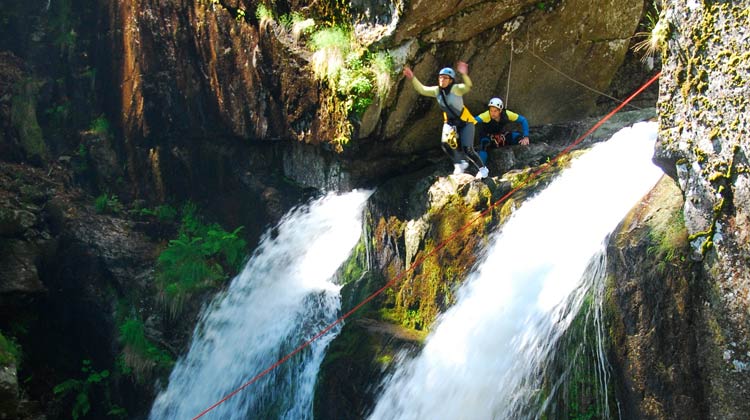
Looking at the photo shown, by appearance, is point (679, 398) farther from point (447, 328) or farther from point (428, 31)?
point (428, 31)

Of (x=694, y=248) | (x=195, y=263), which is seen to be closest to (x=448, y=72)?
(x=694, y=248)

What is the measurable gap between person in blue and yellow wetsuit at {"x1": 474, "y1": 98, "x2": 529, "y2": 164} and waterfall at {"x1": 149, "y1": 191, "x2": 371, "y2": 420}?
1845mm

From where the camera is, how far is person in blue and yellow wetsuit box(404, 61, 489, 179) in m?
7.82

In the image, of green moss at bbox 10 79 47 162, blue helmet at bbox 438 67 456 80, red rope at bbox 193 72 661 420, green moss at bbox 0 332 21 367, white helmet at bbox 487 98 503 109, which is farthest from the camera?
green moss at bbox 10 79 47 162

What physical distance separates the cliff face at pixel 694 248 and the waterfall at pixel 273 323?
13.9 feet

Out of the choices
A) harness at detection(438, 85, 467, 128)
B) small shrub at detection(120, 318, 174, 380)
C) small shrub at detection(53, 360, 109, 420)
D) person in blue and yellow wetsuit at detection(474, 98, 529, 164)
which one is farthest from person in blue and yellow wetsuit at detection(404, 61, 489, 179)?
small shrub at detection(53, 360, 109, 420)

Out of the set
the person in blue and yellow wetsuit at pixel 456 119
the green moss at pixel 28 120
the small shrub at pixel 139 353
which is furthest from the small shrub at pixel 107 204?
the person in blue and yellow wetsuit at pixel 456 119

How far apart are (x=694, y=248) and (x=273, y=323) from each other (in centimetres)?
586

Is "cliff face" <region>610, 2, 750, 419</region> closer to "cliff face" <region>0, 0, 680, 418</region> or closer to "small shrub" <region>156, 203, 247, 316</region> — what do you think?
"cliff face" <region>0, 0, 680, 418</region>

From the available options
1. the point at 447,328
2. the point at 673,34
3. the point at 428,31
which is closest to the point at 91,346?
the point at 447,328

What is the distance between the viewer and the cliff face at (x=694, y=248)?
190 inches

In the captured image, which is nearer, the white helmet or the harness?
the harness

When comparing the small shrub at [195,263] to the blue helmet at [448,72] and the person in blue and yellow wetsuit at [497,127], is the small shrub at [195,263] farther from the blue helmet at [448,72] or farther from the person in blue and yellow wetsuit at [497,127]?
the blue helmet at [448,72]

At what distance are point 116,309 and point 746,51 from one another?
29.7 ft
